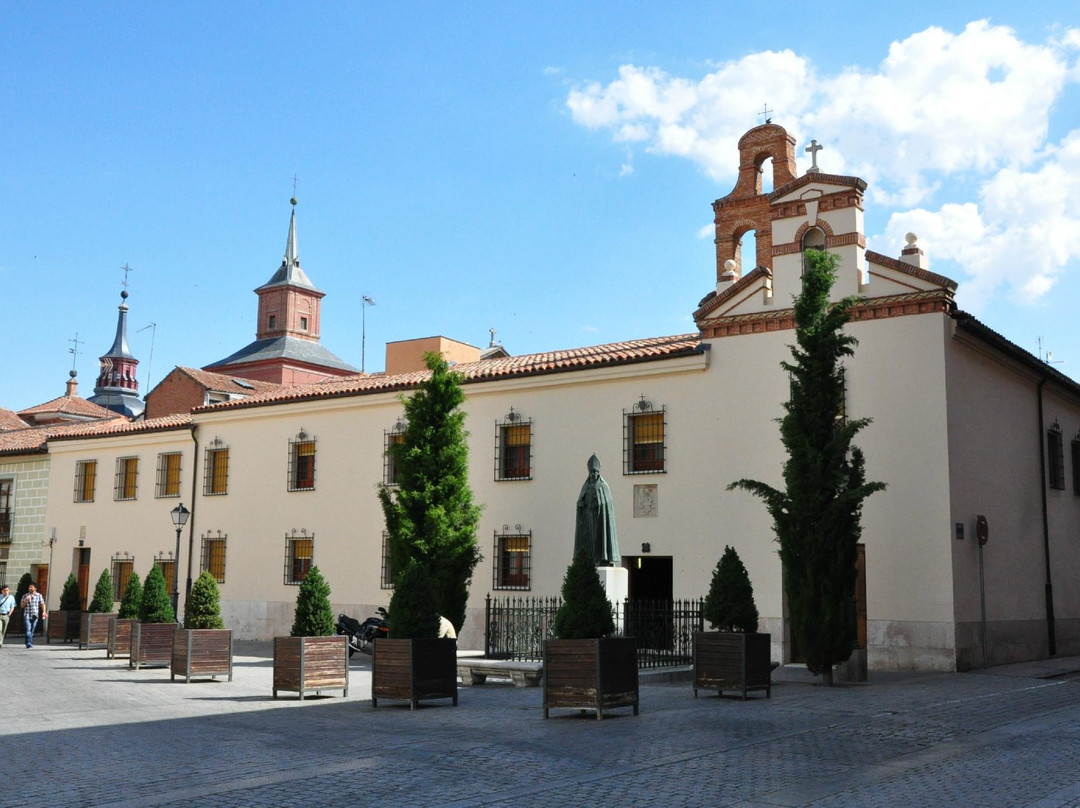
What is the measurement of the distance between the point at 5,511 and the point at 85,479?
4521mm

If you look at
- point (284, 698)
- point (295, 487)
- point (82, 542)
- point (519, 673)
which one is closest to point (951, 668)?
point (519, 673)

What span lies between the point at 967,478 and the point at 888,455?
1.66 metres

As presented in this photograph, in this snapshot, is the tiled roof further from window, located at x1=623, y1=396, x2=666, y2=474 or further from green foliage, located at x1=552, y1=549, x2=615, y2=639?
green foliage, located at x1=552, y1=549, x2=615, y2=639

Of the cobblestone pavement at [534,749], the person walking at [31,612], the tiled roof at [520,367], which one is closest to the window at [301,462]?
the tiled roof at [520,367]

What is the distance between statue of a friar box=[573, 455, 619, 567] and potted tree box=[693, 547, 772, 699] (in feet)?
11.6

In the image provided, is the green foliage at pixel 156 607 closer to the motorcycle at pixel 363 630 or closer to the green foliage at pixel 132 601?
the green foliage at pixel 132 601

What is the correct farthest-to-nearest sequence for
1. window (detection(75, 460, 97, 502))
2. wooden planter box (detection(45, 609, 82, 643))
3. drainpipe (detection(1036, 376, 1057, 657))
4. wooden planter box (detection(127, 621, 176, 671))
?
window (detection(75, 460, 97, 502)), wooden planter box (detection(45, 609, 82, 643)), drainpipe (detection(1036, 376, 1057, 657)), wooden planter box (detection(127, 621, 176, 671))

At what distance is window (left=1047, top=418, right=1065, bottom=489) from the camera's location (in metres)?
24.3

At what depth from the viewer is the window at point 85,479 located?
3288cm

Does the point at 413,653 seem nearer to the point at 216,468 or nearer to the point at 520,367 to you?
the point at 520,367

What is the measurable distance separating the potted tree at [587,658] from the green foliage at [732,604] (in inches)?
107

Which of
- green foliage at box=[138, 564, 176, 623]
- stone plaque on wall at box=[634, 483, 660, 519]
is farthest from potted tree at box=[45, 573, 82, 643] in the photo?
stone plaque on wall at box=[634, 483, 660, 519]

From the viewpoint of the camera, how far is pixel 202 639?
16609 mm

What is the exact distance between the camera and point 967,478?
20.0 metres
